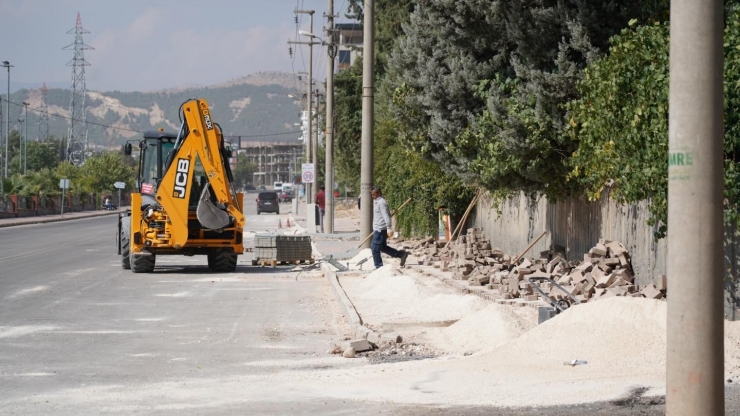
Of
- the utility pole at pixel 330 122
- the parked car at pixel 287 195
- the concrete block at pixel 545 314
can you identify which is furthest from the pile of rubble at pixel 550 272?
the parked car at pixel 287 195

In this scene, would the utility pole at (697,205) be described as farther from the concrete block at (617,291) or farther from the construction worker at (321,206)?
the construction worker at (321,206)

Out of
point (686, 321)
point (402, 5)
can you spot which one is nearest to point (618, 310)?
point (686, 321)

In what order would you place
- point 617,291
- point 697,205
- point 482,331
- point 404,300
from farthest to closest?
point 404,300
point 617,291
point 482,331
point 697,205

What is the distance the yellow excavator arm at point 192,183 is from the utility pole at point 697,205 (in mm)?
18349

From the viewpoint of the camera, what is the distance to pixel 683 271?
18.9 feet

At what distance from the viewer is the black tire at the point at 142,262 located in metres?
23.7

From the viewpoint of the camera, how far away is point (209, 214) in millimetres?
23438

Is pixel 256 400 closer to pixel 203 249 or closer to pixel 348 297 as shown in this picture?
pixel 348 297

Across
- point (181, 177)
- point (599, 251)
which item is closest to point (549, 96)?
point (599, 251)

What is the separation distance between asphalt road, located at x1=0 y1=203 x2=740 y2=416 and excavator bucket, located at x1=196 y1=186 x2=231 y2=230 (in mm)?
1197

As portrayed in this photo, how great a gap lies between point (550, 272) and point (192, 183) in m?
9.15

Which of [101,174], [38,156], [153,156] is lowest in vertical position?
[153,156]

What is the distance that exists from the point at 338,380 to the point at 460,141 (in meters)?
11.7

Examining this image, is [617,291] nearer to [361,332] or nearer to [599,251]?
[599,251]
